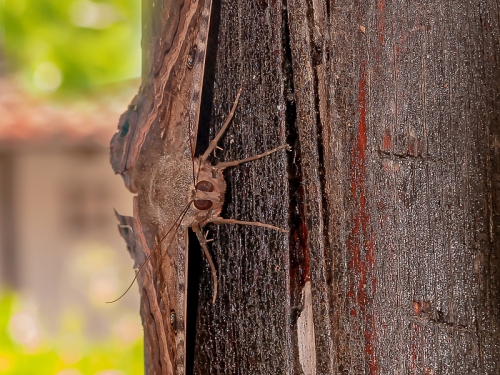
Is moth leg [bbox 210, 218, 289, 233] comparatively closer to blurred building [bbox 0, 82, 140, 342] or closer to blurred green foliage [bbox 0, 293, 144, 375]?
blurred green foliage [bbox 0, 293, 144, 375]

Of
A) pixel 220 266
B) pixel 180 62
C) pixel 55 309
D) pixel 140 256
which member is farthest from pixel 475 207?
pixel 55 309

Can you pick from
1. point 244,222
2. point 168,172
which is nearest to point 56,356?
point 168,172

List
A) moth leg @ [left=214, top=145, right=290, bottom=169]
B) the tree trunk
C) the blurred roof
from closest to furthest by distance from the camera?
the tree trunk
moth leg @ [left=214, top=145, right=290, bottom=169]
the blurred roof

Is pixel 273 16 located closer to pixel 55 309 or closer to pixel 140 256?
pixel 140 256

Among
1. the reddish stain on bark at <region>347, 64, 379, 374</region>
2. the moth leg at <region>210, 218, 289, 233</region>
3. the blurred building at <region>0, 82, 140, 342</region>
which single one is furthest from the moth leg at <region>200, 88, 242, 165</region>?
the blurred building at <region>0, 82, 140, 342</region>

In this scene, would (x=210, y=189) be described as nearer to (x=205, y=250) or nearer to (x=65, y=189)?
(x=205, y=250)

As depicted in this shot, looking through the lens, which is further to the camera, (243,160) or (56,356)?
(56,356)

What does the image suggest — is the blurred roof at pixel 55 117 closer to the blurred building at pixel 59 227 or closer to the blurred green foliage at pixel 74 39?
the blurred building at pixel 59 227
